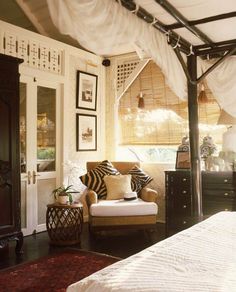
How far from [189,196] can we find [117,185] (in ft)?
3.23

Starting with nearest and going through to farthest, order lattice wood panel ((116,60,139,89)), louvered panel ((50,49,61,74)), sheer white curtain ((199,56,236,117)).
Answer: sheer white curtain ((199,56,236,117)) → louvered panel ((50,49,61,74)) → lattice wood panel ((116,60,139,89))

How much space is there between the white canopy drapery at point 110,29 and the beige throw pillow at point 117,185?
1553 mm

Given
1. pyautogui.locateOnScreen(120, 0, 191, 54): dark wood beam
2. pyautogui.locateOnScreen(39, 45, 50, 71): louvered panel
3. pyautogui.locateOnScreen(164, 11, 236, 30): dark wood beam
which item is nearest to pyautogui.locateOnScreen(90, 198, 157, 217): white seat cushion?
pyautogui.locateOnScreen(120, 0, 191, 54): dark wood beam

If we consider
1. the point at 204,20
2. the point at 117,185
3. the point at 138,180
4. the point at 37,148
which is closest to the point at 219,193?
the point at 138,180

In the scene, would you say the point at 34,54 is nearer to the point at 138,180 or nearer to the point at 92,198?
the point at 92,198

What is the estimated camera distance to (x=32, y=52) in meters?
4.64

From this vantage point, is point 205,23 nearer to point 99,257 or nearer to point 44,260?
point 99,257

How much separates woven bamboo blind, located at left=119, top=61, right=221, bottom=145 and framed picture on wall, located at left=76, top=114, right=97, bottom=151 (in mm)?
477

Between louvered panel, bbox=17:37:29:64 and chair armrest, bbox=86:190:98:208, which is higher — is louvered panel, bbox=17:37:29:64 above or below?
above

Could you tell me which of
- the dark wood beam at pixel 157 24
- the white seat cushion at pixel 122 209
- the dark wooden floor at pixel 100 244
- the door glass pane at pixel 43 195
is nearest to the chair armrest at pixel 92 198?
the white seat cushion at pixel 122 209

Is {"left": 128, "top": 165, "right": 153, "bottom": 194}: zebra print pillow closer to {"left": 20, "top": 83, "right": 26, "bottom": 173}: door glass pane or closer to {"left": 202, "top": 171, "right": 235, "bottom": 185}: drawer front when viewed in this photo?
{"left": 202, "top": 171, "right": 235, "bottom": 185}: drawer front

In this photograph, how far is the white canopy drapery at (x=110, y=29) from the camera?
7.22 ft

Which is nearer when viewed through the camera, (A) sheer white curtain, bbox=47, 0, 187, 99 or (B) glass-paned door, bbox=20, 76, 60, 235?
(A) sheer white curtain, bbox=47, 0, 187, 99

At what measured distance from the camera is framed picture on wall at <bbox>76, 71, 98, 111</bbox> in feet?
17.7
